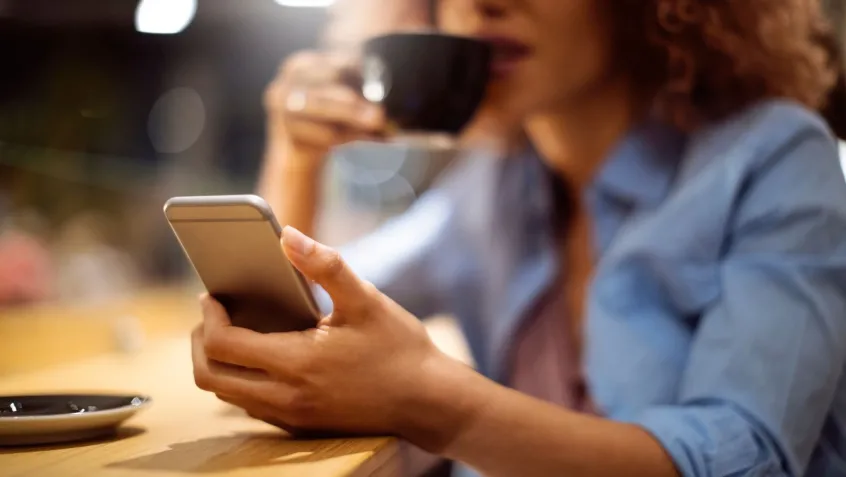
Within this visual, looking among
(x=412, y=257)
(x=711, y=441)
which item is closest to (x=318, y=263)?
(x=711, y=441)

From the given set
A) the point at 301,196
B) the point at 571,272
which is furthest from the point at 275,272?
the point at 571,272

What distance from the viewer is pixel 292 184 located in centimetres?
109

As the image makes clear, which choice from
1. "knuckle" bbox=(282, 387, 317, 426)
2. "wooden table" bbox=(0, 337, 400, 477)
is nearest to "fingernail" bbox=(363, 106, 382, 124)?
"wooden table" bbox=(0, 337, 400, 477)

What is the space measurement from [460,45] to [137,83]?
3.91ft

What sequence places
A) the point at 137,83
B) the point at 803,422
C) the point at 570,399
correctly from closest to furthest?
the point at 803,422 < the point at 570,399 < the point at 137,83

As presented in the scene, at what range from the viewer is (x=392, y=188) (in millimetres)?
2037

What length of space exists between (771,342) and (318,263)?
1.34 ft

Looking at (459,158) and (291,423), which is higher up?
(459,158)

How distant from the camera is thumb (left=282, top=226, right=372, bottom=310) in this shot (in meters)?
0.52

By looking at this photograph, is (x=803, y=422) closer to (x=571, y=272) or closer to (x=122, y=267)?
(x=571, y=272)

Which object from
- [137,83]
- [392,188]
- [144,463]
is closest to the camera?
[144,463]

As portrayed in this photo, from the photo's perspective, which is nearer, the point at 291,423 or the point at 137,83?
the point at 291,423

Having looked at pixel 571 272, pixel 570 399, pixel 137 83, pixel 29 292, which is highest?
pixel 137 83

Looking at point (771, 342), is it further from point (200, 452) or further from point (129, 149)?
point (129, 149)
